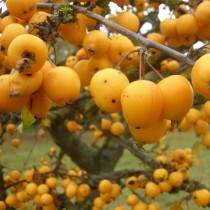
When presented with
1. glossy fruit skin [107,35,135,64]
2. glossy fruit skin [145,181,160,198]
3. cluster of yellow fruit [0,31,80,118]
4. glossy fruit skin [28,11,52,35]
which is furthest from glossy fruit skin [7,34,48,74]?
glossy fruit skin [145,181,160,198]

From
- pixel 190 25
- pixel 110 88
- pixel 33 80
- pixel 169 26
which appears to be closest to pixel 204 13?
pixel 190 25

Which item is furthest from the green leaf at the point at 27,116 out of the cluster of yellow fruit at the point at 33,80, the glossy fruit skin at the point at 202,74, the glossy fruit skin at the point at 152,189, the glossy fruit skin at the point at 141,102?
the glossy fruit skin at the point at 152,189

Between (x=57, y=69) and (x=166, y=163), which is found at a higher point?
(x=57, y=69)

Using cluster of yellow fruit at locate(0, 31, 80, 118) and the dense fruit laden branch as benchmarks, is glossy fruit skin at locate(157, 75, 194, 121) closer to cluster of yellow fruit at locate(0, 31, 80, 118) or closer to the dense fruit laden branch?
the dense fruit laden branch

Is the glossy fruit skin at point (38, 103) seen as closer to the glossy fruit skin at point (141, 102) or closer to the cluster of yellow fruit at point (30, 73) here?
the cluster of yellow fruit at point (30, 73)

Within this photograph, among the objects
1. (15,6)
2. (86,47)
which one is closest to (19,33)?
(15,6)

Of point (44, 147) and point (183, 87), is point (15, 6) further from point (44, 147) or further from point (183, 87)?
point (44, 147)

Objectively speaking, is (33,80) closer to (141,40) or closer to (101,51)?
(141,40)
